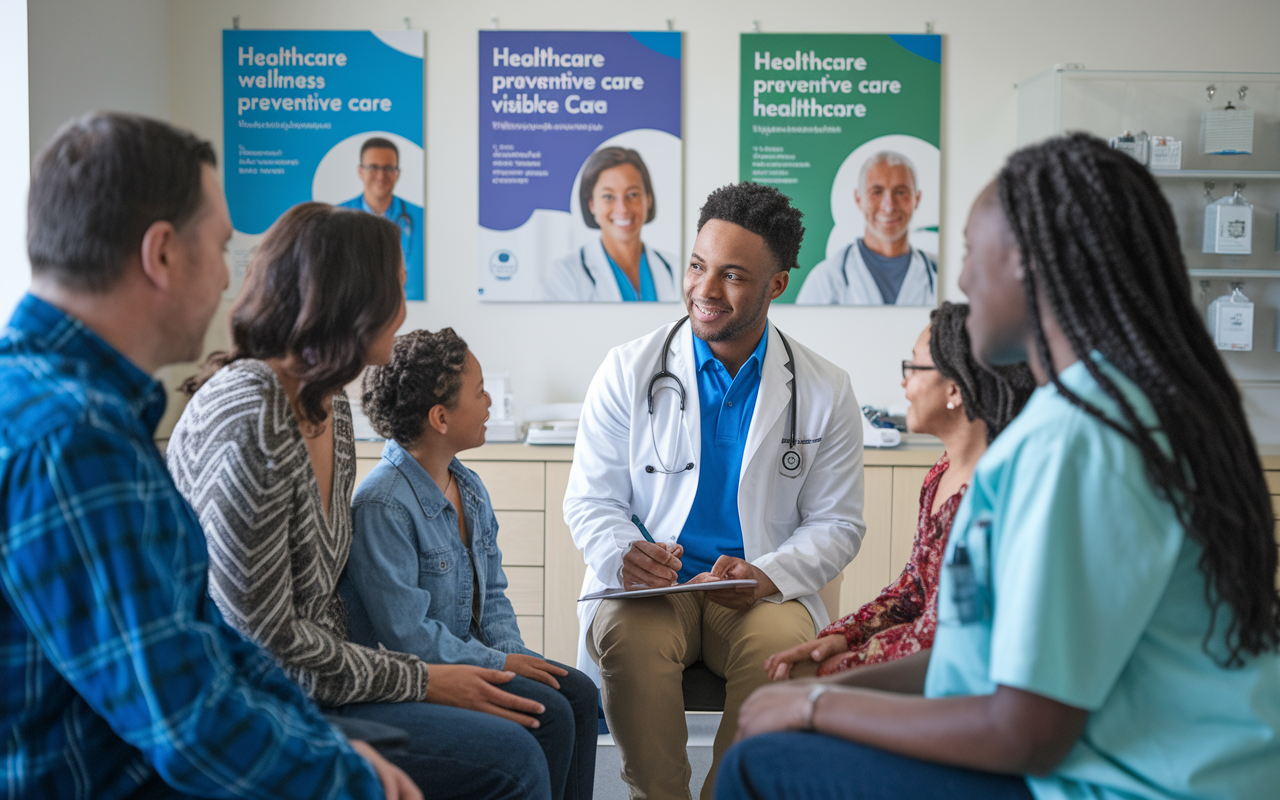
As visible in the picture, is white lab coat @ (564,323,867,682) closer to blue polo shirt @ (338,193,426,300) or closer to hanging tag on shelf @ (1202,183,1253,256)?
blue polo shirt @ (338,193,426,300)

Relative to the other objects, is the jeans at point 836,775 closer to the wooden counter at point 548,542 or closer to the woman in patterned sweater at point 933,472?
the woman in patterned sweater at point 933,472

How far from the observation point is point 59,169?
0.90 metres

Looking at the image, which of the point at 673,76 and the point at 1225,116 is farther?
the point at 673,76

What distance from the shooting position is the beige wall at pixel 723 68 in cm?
348

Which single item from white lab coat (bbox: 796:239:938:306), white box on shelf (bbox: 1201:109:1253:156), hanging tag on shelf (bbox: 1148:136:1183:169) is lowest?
white lab coat (bbox: 796:239:938:306)

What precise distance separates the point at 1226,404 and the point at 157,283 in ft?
3.58

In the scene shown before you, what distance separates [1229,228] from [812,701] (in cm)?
306

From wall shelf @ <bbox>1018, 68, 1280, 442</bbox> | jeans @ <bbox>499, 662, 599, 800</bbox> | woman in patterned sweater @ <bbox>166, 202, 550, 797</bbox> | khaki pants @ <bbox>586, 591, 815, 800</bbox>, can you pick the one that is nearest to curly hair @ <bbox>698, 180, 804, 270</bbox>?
khaki pants @ <bbox>586, 591, 815, 800</bbox>

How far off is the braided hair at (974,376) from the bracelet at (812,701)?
0.68 metres

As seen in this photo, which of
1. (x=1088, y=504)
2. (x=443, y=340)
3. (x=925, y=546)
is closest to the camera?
(x=1088, y=504)

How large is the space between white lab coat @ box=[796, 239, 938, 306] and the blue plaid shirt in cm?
290

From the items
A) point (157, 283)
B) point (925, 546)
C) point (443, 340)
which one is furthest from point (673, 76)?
point (157, 283)

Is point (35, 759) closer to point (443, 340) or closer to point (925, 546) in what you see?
point (443, 340)

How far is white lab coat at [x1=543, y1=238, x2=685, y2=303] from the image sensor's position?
11.7ft
